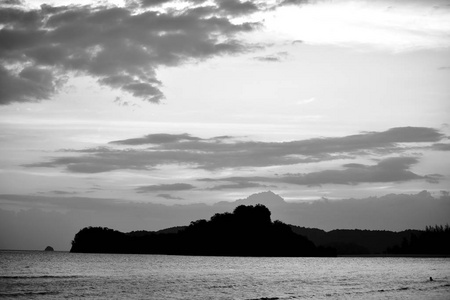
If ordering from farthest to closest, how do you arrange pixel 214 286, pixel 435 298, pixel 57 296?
1. pixel 214 286
2. pixel 57 296
3. pixel 435 298

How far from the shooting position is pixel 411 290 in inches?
3711

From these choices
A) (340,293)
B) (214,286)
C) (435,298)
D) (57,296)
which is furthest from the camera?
(214,286)

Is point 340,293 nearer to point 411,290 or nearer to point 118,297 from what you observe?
point 411,290

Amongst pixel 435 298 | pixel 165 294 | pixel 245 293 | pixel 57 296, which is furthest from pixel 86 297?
pixel 435 298

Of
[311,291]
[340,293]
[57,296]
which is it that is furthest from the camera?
[311,291]

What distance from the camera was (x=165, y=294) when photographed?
90.6 meters

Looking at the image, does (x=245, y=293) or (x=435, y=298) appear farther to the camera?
(x=245, y=293)

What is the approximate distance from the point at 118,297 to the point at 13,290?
1904 centimetres

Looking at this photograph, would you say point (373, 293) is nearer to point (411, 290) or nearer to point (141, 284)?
point (411, 290)

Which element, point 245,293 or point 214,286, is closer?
point 245,293

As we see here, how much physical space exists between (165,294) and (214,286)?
1832 cm

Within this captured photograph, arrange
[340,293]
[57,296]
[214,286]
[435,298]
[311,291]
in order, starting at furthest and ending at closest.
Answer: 1. [214,286]
2. [311,291]
3. [340,293]
4. [57,296]
5. [435,298]

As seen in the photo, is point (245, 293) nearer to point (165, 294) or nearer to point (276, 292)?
point (276, 292)

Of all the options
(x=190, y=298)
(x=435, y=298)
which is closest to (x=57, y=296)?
(x=190, y=298)
